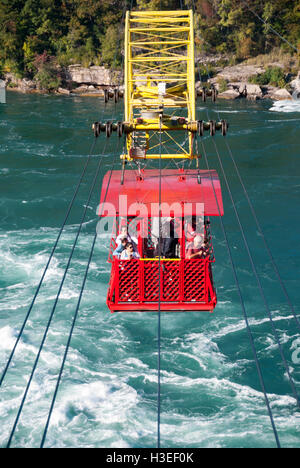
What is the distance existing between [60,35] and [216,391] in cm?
6566

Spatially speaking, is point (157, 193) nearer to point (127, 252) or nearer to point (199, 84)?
point (127, 252)

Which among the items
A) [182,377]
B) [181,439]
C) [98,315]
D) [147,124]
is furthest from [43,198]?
[181,439]

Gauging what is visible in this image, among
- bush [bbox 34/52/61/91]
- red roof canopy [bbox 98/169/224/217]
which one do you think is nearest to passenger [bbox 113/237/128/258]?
red roof canopy [bbox 98/169/224/217]

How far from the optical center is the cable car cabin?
473 inches

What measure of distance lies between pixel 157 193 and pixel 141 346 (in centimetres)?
517

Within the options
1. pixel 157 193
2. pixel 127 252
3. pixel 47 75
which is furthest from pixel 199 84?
pixel 127 252

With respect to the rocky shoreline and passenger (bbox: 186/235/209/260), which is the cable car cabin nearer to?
passenger (bbox: 186/235/209/260)

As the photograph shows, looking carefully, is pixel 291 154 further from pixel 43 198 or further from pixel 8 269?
pixel 8 269

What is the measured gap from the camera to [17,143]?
3862cm

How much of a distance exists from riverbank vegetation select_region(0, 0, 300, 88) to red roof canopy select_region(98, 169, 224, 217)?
52.8 m

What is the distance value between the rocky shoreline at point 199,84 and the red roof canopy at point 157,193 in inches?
1699

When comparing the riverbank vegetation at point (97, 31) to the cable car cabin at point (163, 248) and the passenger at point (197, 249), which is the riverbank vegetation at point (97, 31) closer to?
the cable car cabin at point (163, 248)

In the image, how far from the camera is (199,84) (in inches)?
2350

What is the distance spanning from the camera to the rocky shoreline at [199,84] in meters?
56.1
